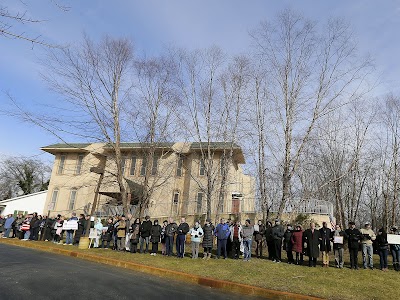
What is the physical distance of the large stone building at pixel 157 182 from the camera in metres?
27.9

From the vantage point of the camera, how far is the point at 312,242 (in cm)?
1226

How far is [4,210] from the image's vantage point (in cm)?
4100

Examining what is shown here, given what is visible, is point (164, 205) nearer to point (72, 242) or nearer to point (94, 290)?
point (72, 242)

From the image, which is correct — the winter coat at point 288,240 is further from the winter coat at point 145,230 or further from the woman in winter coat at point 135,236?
the woman in winter coat at point 135,236

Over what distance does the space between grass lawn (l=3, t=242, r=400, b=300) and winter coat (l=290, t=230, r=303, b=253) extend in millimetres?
833

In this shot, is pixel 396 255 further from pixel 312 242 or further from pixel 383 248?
pixel 312 242

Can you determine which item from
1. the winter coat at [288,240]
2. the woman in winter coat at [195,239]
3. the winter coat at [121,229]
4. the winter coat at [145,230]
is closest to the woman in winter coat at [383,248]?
the winter coat at [288,240]

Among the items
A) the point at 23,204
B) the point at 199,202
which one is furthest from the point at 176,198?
the point at 23,204

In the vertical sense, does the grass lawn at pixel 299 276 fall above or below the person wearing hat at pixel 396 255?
below

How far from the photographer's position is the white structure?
40906 mm

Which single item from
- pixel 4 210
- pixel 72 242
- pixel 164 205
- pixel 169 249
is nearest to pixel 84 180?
pixel 164 205

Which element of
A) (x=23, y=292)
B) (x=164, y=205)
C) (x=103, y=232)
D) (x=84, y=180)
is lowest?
(x=23, y=292)

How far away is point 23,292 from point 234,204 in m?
23.3

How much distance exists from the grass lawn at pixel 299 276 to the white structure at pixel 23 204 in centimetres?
3396
